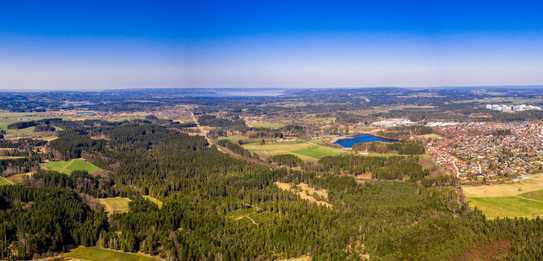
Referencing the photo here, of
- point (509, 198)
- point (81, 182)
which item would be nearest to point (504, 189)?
point (509, 198)

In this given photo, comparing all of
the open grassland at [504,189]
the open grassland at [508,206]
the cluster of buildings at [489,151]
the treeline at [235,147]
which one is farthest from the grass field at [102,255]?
the cluster of buildings at [489,151]

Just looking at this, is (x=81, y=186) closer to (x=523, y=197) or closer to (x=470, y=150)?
(x=523, y=197)

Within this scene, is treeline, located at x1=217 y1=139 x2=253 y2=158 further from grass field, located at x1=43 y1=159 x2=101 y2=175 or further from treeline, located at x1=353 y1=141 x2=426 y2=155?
grass field, located at x1=43 y1=159 x2=101 y2=175

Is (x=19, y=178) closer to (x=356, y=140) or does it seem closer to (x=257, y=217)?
(x=257, y=217)

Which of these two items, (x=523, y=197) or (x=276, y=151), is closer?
(x=523, y=197)

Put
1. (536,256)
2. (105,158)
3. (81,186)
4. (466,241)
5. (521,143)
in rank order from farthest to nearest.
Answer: (521,143) < (105,158) < (81,186) < (466,241) < (536,256)

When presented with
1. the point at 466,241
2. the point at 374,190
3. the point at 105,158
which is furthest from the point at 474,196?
the point at 105,158

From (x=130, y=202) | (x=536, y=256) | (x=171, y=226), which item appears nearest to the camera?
(x=536, y=256)
